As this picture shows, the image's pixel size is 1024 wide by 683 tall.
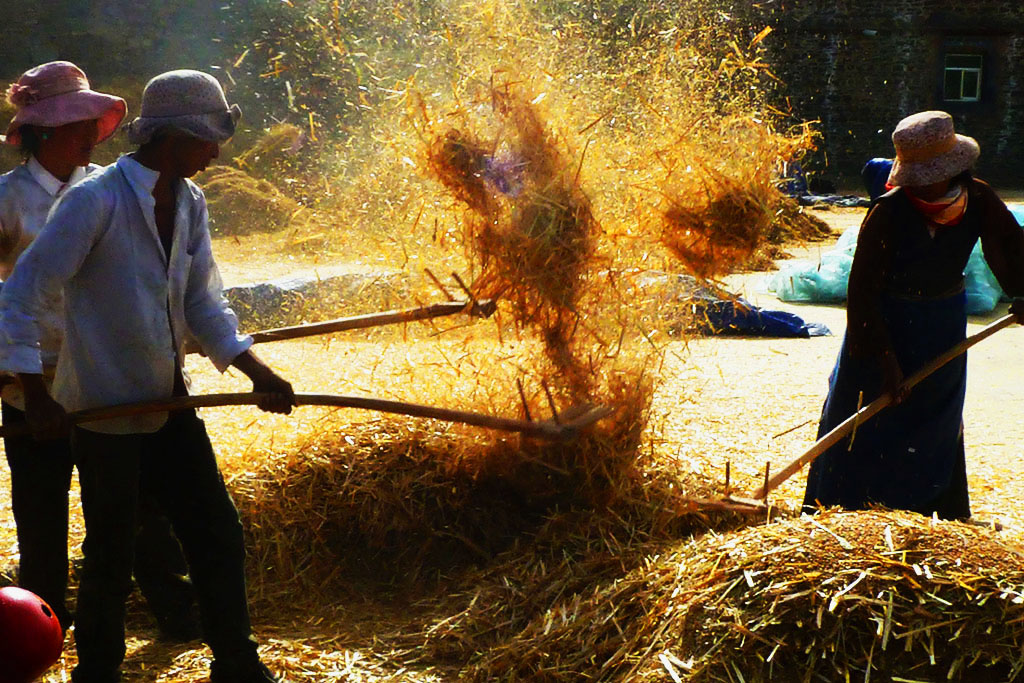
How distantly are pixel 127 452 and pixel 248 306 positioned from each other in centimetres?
525

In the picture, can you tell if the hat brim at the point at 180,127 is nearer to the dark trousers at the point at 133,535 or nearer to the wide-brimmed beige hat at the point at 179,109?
the wide-brimmed beige hat at the point at 179,109

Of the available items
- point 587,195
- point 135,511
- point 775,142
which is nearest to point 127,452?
point 135,511

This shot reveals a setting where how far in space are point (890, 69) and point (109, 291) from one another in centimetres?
2086

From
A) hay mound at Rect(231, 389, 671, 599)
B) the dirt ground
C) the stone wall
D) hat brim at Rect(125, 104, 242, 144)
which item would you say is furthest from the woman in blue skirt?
the stone wall

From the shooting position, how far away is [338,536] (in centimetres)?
404

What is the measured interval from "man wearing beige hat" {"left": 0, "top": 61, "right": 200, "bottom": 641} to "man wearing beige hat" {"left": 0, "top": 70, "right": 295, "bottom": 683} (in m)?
0.40

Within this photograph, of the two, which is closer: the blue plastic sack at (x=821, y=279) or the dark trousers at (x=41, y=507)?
the dark trousers at (x=41, y=507)

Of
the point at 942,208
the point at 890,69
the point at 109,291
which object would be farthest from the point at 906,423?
the point at 890,69

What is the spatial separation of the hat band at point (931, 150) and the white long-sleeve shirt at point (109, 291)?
2.39 meters

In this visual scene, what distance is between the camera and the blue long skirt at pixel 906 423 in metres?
3.94

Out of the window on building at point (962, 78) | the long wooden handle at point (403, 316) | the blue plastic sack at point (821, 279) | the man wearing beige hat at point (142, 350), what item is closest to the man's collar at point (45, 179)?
the man wearing beige hat at point (142, 350)

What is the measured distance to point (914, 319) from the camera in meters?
3.92

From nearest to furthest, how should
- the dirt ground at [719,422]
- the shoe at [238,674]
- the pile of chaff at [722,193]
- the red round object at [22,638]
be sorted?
the red round object at [22,638]
the shoe at [238,674]
the dirt ground at [719,422]
the pile of chaff at [722,193]

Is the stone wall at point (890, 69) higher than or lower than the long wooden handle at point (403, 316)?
higher
